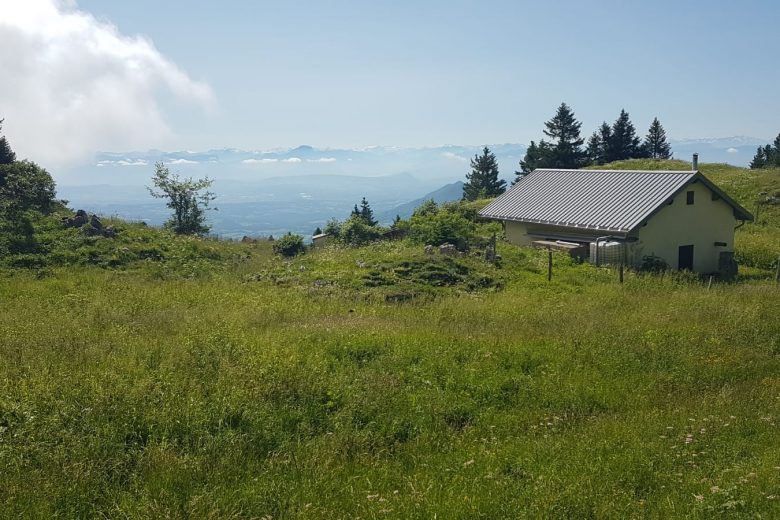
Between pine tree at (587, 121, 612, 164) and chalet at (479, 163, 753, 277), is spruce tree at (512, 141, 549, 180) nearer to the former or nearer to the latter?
pine tree at (587, 121, 612, 164)

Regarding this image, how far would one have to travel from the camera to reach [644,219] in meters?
24.2

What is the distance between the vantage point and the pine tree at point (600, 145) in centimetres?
6800

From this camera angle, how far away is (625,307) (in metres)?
14.9

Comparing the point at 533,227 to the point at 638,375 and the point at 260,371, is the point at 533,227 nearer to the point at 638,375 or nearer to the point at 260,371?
the point at 638,375

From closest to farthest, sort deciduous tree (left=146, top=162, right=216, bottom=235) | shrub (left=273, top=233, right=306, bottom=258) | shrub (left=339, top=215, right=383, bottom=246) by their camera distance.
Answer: shrub (left=273, top=233, right=306, bottom=258) → shrub (left=339, top=215, right=383, bottom=246) → deciduous tree (left=146, top=162, right=216, bottom=235)

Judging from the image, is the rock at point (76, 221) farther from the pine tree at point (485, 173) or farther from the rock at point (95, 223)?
the pine tree at point (485, 173)

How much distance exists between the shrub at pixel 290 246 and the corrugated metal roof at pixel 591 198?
10.9 metres

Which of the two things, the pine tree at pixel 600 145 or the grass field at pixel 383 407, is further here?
the pine tree at pixel 600 145

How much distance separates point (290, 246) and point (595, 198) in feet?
50.0

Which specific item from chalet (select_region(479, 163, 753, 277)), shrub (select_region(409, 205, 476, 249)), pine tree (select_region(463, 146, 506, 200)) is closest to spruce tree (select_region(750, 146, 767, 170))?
pine tree (select_region(463, 146, 506, 200))

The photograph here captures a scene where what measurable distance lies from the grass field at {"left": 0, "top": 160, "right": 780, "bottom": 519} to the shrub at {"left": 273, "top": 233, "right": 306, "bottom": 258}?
12.5 meters

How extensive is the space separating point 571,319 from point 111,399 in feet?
32.3

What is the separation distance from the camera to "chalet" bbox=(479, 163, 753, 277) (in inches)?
973

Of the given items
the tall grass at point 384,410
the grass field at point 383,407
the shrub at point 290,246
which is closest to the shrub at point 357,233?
the shrub at point 290,246
